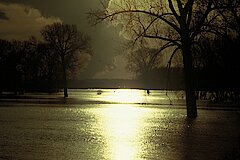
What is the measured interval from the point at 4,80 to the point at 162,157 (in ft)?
254

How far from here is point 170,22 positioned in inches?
1029

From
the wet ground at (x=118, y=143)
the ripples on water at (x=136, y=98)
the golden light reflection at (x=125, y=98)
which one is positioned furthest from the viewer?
the golden light reflection at (x=125, y=98)

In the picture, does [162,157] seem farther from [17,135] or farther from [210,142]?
[17,135]

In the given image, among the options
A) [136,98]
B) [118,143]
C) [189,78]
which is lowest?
[118,143]

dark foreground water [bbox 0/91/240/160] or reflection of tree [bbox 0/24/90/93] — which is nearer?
dark foreground water [bbox 0/91/240/160]

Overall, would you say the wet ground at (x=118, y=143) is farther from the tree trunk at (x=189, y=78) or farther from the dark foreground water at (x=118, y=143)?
the tree trunk at (x=189, y=78)

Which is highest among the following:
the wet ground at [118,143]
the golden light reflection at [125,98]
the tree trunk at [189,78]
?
the tree trunk at [189,78]

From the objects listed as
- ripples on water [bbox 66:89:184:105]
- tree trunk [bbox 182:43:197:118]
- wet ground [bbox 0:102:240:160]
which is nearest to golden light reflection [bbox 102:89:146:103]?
ripples on water [bbox 66:89:184:105]

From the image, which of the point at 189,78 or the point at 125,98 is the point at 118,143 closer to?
the point at 189,78

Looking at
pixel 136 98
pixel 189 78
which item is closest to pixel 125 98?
pixel 136 98

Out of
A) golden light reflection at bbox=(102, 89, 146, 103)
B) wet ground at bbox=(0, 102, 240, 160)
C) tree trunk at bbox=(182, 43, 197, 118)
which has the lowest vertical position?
Answer: wet ground at bbox=(0, 102, 240, 160)

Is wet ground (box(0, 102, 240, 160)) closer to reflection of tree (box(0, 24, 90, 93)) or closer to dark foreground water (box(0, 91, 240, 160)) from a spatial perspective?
dark foreground water (box(0, 91, 240, 160))

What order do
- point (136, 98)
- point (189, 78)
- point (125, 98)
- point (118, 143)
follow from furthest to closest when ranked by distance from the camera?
point (136, 98), point (125, 98), point (189, 78), point (118, 143)

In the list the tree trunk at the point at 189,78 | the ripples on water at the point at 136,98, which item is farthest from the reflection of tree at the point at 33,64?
the tree trunk at the point at 189,78
